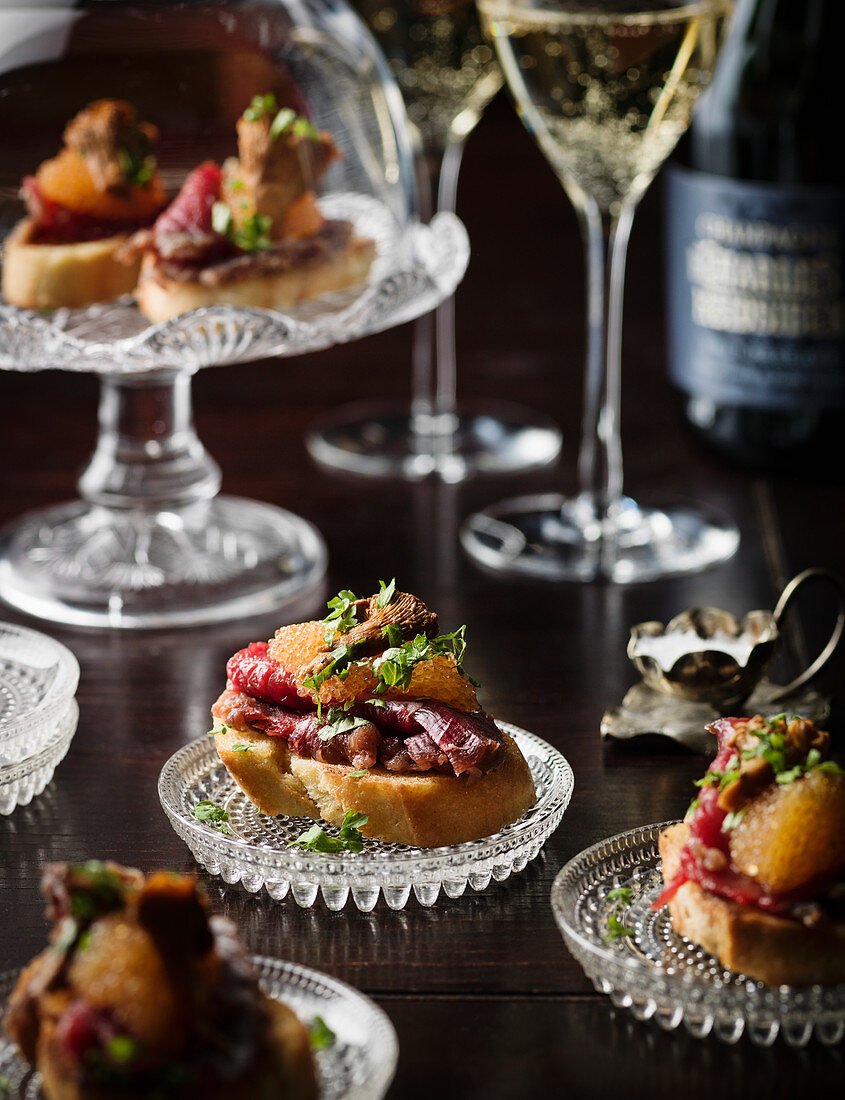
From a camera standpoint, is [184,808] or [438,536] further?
[438,536]

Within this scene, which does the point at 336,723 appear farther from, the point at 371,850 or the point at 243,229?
the point at 243,229

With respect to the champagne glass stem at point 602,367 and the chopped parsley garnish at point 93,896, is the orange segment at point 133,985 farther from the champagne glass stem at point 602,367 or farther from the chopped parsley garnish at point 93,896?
the champagne glass stem at point 602,367

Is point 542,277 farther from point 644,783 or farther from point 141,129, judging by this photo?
point 644,783

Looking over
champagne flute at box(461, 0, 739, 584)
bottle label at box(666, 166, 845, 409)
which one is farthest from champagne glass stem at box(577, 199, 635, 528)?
bottle label at box(666, 166, 845, 409)

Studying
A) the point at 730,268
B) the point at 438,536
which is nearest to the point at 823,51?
the point at 730,268

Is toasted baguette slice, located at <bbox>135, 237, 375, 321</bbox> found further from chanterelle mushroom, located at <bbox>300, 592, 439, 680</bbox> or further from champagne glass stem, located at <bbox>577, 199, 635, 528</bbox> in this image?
chanterelle mushroom, located at <bbox>300, 592, 439, 680</bbox>

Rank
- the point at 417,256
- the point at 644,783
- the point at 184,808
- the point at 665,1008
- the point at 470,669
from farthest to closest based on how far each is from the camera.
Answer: the point at 417,256
the point at 470,669
the point at 644,783
the point at 184,808
the point at 665,1008

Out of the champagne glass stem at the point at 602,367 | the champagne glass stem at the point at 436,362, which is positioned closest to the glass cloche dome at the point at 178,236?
the champagne glass stem at the point at 602,367
